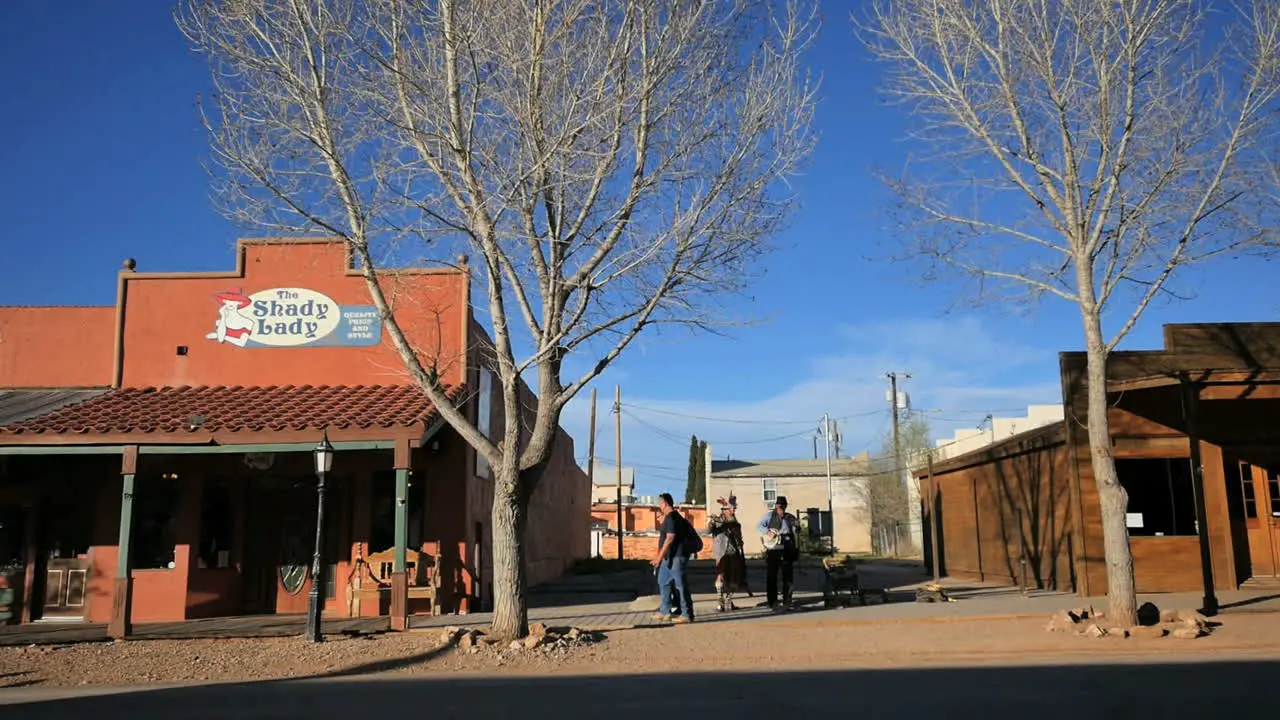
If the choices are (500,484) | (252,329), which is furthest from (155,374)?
(500,484)

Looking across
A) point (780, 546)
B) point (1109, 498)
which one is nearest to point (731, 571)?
point (780, 546)

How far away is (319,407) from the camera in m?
16.1

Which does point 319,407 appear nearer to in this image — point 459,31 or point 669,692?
point 459,31

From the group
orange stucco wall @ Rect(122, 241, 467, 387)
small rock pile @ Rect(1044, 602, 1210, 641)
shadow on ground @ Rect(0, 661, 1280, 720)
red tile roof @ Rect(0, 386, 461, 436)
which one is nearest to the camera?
shadow on ground @ Rect(0, 661, 1280, 720)

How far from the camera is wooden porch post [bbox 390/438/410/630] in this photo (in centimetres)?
1405

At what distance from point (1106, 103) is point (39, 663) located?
14.6 meters

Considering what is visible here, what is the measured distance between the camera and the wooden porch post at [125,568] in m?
14.2

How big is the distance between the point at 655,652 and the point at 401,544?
14.3 ft

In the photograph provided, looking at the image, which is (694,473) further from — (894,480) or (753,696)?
(753,696)

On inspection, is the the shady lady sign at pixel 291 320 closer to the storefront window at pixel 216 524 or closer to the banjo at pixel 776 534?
the storefront window at pixel 216 524

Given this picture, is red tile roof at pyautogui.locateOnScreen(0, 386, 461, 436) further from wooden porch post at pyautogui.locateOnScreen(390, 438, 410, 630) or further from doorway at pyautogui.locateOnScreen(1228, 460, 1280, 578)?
doorway at pyautogui.locateOnScreen(1228, 460, 1280, 578)

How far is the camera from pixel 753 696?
878cm

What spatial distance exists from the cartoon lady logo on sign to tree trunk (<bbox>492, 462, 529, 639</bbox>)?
7.89 metres

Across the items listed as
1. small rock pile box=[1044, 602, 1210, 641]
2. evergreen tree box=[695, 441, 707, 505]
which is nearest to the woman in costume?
small rock pile box=[1044, 602, 1210, 641]
